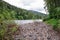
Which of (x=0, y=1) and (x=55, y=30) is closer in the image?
(x=0, y=1)

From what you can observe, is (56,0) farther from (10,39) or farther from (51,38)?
(10,39)

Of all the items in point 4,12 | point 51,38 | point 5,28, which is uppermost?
point 4,12

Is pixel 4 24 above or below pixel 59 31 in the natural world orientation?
above

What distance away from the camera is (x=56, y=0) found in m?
22.2

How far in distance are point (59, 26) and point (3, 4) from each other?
5420 mm

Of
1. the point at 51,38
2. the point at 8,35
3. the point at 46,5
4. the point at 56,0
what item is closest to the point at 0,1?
the point at 8,35

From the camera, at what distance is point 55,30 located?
1205cm

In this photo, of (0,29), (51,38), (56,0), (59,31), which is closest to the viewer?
(0,29)

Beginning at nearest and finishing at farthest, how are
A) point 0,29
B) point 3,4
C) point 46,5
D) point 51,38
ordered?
1. point 3,4
2. point 0,29
3. point 51,38
4. point 46,5

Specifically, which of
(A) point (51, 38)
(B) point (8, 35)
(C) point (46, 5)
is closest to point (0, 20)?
(B) point (8, 35)

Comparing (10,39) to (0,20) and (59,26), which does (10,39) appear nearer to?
(0,20)

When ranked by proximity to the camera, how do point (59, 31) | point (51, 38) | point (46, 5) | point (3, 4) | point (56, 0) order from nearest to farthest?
point (3, 4)
point (51, 38)
point (59, 31)
point (56, 0)
point (46, 5)

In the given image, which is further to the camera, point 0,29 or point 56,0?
point 56,0

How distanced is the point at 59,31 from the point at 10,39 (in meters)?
3.89
